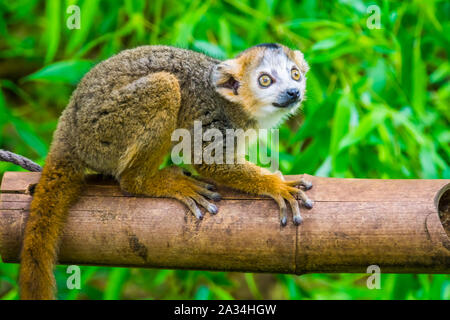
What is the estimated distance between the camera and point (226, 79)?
4.27 metres

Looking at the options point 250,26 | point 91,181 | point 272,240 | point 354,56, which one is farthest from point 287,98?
point 354,56

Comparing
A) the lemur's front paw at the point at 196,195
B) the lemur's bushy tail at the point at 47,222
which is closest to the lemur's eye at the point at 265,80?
the lemur's front paw at the point at 196,195

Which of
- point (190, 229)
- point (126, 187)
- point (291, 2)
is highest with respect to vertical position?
point (291, 2)

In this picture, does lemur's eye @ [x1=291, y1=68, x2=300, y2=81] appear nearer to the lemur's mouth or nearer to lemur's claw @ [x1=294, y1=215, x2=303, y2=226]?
the lemur's mouth

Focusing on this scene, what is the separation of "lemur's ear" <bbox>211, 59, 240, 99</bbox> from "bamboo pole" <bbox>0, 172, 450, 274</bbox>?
0.95m

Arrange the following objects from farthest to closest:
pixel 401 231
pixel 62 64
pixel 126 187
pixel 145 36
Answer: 1. pixel 145 36
2. pixel 62 64
3. pixel 126 187
4. pixel 401 231

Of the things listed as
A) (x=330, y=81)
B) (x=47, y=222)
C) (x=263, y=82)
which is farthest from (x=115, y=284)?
(x=330, y=81)

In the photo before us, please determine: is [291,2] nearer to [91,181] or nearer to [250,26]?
[250,26]

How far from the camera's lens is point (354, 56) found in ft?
21.9

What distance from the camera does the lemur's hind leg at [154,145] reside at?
3.86 m

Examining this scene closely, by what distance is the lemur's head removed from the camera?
415 cm

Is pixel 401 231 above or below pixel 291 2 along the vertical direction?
below

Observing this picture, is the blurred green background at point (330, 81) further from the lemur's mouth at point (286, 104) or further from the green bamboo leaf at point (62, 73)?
the lemur's mouth at point (286, 104)

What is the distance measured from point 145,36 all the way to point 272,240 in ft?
12.9
